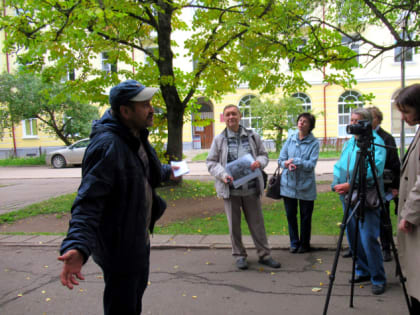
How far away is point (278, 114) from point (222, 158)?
55.2ft

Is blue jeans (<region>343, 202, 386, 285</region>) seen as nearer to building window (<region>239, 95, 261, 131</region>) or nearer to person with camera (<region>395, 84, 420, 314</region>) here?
person with camera (<region>395, 84, 420, 314</region>)

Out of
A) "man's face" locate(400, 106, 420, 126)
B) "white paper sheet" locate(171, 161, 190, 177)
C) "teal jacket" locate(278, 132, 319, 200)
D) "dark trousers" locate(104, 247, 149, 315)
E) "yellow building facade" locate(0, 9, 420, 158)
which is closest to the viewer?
"dark trousers" locate(104, 247, 149, 315)

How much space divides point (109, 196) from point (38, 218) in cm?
677

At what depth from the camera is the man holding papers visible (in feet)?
15.3

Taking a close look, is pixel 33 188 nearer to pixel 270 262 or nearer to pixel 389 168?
pixel 270 262

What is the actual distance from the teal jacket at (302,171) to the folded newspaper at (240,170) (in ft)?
Result: 2.61

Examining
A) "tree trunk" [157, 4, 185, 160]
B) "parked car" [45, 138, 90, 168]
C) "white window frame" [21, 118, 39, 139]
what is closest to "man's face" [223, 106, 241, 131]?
"tree trunk" [157, 4, 185, 160]

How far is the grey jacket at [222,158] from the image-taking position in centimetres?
469

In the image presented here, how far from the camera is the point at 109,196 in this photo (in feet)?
7.44

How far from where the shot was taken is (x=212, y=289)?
13.6 ft

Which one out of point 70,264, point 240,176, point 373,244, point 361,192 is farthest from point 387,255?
point 70,264

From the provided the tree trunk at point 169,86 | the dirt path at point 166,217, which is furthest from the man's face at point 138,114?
the tree trunk at point 169,86

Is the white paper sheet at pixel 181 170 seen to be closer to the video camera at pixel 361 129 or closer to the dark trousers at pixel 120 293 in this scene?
the dark trousers at pixel 120 293

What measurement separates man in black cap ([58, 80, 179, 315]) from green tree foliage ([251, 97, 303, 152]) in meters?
19.1
